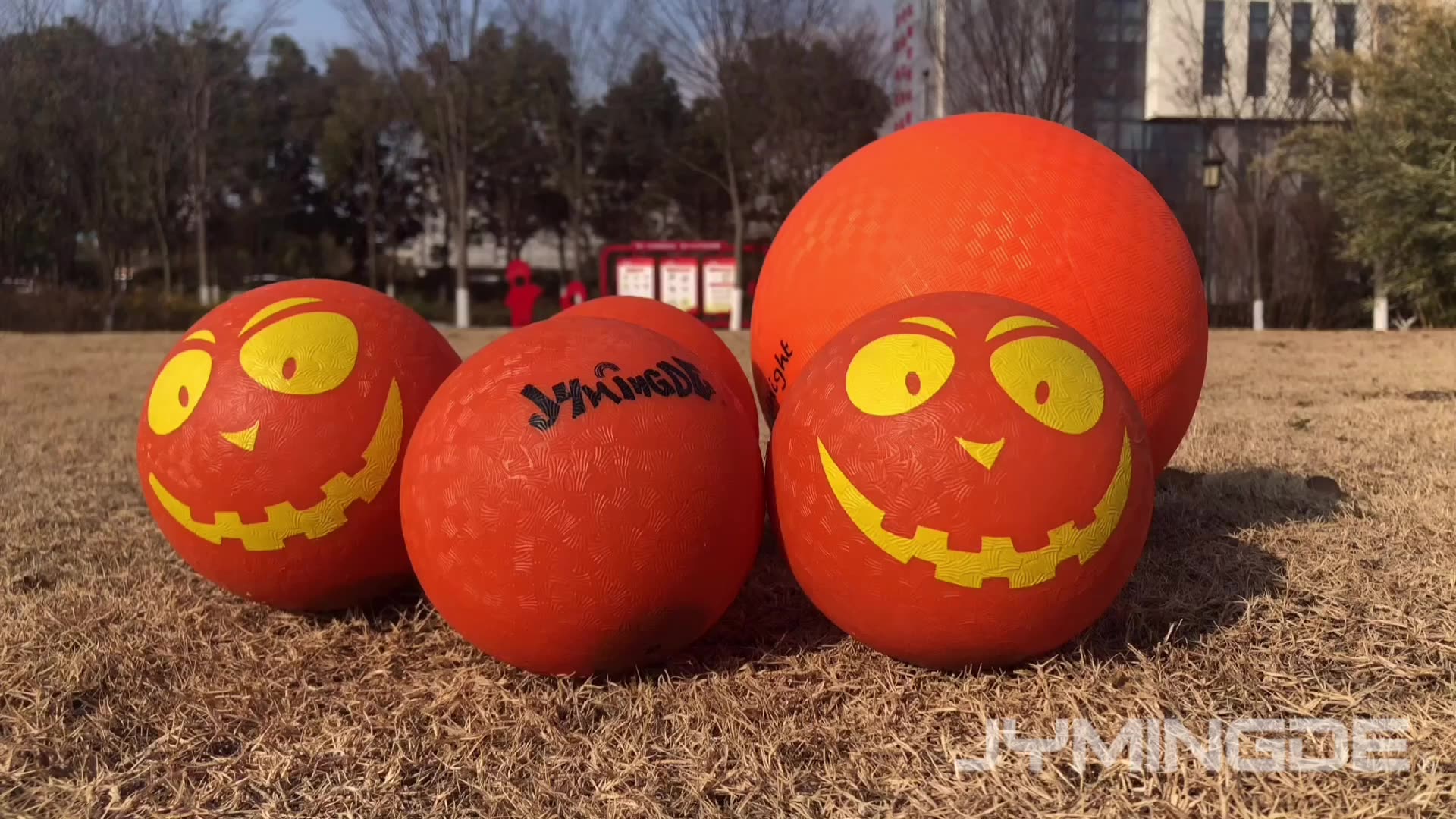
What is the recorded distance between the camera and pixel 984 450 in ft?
10.1

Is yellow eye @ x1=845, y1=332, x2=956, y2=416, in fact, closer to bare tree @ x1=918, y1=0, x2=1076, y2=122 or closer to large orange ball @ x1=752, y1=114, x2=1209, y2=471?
large orange ball @ x1=752, y1=114, x2=1209, y2=471

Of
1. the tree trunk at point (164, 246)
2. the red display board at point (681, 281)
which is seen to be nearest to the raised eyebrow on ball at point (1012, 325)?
the red display board at point (681, 281)

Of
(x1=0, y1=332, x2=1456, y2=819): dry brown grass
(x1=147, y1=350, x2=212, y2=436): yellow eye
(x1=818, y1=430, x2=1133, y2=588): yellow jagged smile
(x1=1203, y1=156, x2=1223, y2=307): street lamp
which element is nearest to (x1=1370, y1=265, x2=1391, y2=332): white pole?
(x1=1203, y1=156, x2=1223, y2=307): street lamp

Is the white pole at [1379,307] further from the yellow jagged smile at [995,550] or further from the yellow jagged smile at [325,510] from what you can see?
the yellow jagged smile at [325,510]

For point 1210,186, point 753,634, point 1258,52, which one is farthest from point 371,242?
point 753,634

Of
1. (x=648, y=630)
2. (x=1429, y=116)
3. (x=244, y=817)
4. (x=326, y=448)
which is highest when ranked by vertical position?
(x=1429, y=116)

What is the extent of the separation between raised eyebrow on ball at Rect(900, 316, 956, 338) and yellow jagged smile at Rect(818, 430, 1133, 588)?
0.59m

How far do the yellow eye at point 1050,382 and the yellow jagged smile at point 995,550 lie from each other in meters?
0.23

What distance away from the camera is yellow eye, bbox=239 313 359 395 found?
3.78m

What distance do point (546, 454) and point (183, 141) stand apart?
3106 centimetres

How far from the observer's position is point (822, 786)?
9.22 ft

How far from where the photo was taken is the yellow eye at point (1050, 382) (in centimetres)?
314

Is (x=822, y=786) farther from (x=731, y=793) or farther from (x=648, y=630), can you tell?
(x=648, y=630)

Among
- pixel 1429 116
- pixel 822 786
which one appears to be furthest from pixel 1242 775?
pixel 1429 116
